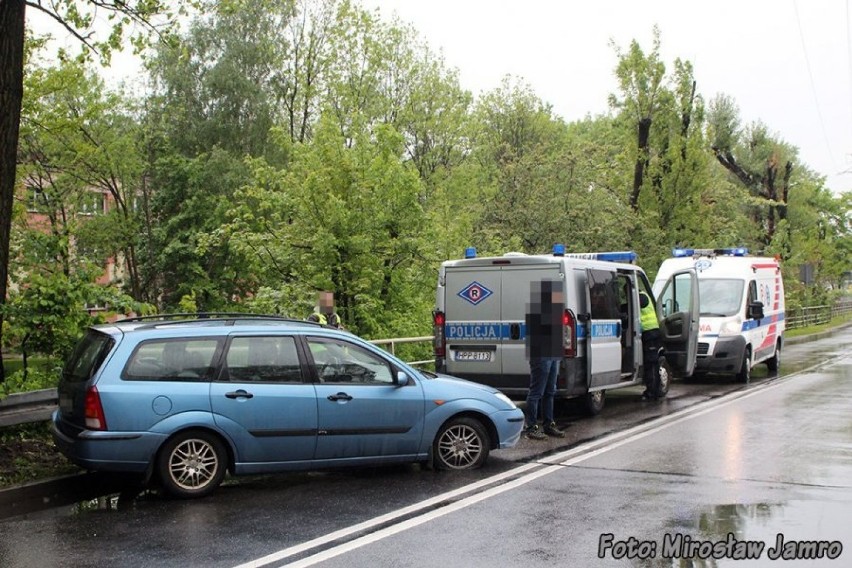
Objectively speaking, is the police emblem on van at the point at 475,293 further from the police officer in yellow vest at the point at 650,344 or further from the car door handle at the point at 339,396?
the car door handle at the point at 339,396

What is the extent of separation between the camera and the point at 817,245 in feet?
170

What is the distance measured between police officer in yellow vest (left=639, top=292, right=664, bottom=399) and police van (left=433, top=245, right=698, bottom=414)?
1.42m

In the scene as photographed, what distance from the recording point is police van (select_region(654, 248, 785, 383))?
17.0 meters

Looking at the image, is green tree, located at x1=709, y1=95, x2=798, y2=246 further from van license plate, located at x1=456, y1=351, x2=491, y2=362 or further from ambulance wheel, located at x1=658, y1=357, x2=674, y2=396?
van license plate, located at x1=456, y1=351, x2=491, y2=362

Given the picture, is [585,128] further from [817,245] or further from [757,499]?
[757,499]

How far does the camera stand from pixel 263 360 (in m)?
7.88

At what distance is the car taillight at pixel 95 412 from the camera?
279 inches

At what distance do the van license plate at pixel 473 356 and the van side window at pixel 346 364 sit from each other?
338 cm

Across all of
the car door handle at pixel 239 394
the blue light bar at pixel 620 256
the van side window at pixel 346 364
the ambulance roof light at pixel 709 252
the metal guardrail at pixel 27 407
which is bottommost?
the metal guardrail at pixel 27 407

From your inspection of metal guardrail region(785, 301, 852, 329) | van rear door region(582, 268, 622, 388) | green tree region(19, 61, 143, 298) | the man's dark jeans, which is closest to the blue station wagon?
the man's dark jeans

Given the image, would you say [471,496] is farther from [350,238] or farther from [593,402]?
[350,238]

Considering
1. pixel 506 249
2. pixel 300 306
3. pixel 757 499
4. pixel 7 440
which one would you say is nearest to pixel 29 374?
pixel 7 440

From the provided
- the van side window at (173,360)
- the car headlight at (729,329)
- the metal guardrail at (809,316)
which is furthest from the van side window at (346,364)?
the metal guardrail at (809,316)

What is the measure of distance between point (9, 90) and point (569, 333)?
23.2 feet
